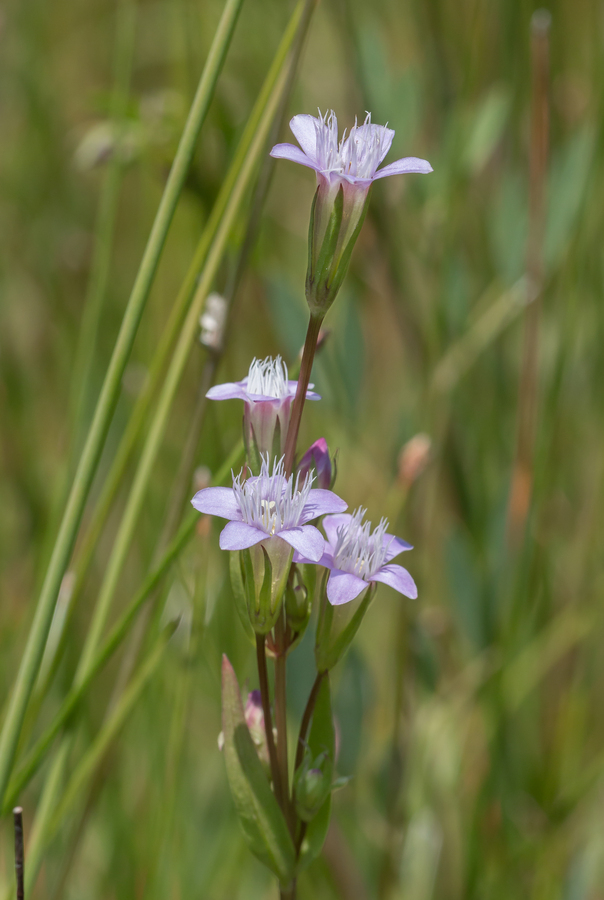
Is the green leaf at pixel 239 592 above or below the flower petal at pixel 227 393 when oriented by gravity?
below

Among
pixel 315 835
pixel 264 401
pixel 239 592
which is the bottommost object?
pixel 315 835

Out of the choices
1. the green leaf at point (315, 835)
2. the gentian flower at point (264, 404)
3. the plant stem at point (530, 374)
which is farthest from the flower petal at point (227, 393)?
the plant stem at point (530, 374)

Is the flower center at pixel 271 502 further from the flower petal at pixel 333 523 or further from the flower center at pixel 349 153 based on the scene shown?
the flower center at pixel 349 153

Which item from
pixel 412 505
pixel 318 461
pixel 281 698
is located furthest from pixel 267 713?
pixel 412 505

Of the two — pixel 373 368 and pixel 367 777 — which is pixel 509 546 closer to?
pixel 367 777

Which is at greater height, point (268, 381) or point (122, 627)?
point (268, 381)

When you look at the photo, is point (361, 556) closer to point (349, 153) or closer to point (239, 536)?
point (239, 536)

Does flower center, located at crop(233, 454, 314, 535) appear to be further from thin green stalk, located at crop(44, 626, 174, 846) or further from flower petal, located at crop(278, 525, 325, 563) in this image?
thin green stalk, located at crop(44, 626, 174, 846)
